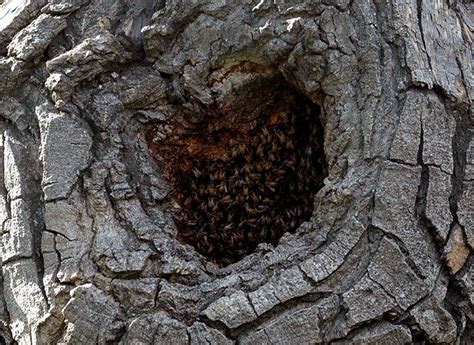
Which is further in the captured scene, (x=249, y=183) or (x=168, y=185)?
(x=249, y=183)

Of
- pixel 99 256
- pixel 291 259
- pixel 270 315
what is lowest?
pixel 270 315

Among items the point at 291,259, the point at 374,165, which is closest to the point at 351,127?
the point at 374,165

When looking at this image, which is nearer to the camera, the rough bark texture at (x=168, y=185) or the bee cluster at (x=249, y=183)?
the rough bark texture at (x=168, y=185)

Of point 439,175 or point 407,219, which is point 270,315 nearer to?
point 407,219

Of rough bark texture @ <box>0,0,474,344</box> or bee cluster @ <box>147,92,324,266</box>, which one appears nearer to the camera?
rough bark texture @ <box>0,0,474,344</box>
